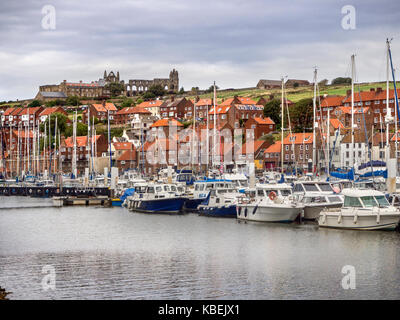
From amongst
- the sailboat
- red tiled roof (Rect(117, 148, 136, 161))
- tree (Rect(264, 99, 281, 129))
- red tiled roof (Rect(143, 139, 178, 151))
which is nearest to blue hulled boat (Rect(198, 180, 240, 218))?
the sailboat

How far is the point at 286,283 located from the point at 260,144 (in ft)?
366

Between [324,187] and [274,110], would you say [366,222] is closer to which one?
[324,187]

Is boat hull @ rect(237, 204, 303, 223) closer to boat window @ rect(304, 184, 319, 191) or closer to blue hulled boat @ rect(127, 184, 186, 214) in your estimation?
boat window @ rect(304, 184, 319, 191)

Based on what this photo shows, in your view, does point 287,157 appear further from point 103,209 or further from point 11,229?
point 11,229

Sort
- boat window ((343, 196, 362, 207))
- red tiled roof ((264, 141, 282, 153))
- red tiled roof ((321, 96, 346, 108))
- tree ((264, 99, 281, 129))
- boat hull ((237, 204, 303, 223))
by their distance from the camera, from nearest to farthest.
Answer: boat window ((343, 196, 362, 207))
boat hull ((237, 204, 303, 223))
red tiled roof ((264, 141, 282, 153))
red tiled roof ((321, 96, 346, 108))
tree ((264, 99, 281, 129))

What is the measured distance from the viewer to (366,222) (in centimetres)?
4559

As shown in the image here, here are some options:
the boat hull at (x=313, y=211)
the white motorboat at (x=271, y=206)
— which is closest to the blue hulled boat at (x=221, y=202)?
the white motorboat at (x=271, y=206)

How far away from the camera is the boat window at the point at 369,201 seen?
150 ft

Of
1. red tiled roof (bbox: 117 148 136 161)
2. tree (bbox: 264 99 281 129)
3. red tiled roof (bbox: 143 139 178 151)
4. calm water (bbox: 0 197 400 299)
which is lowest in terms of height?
calm water (bbox: 0 197 400 299)

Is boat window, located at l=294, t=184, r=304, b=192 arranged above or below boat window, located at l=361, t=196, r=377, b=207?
above

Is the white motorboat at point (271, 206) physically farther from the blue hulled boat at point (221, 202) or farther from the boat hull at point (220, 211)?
the blue hulled boat at point (221, 202)

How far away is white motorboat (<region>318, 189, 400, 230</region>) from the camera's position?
45.1 metres

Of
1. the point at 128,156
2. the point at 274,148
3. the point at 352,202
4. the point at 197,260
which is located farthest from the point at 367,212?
the point at 128,156

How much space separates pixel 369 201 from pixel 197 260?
13984 millimetres
